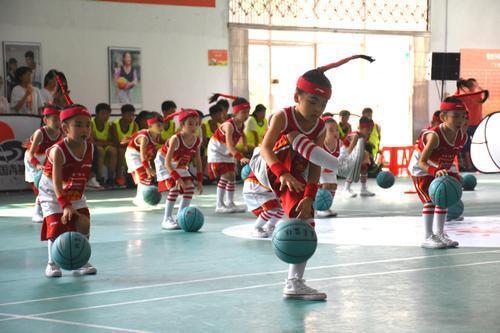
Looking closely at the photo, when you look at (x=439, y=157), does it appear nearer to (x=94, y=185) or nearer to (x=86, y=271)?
(x=86, y=271)

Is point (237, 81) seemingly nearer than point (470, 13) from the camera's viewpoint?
Yes

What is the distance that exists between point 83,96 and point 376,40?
7723 mm

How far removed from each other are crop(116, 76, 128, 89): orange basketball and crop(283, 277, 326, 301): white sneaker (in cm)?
1274

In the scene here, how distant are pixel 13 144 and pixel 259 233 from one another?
7.97 meters

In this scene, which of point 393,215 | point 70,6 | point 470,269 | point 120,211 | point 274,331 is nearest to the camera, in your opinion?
point 274,331

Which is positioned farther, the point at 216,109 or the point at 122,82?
the point at 122,82

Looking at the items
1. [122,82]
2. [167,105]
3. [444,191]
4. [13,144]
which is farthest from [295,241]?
[122,82]

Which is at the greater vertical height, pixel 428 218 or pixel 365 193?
pixel 428 218

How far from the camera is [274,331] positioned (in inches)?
200

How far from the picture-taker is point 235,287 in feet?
21.3

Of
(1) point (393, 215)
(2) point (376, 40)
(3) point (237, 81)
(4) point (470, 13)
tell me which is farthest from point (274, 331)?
(4) point (470, 13)

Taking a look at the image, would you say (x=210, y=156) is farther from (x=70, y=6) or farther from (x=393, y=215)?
(x=70, y=6)

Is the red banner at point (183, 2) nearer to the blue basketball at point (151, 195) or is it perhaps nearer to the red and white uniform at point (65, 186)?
the blue basketball at point (151, 195)

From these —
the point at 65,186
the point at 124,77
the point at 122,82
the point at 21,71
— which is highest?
the point at 21,71
